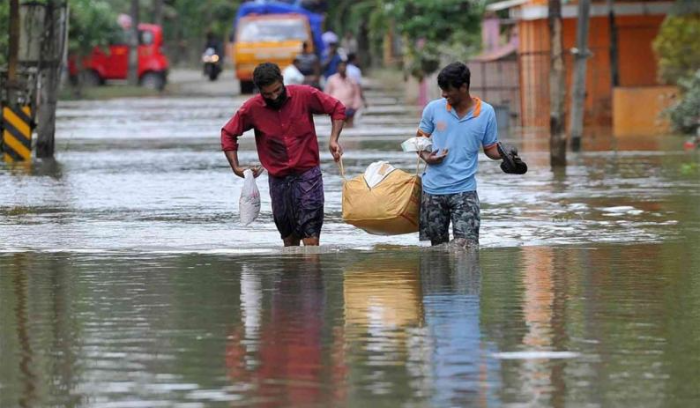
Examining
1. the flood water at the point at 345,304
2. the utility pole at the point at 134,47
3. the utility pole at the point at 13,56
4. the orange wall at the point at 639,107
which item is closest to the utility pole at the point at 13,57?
the utility pole at the point at 13,56

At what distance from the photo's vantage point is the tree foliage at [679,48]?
98.4ft

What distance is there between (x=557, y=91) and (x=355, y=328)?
43.4 feet

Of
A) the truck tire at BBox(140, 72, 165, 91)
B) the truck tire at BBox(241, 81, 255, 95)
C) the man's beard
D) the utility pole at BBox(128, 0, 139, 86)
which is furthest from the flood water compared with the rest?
the utility pole at BBox(128, 0, 139, 86)

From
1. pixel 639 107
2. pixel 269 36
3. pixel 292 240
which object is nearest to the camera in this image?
pixel 292 240

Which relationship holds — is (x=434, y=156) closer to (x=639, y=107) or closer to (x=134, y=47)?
(x=639, y=107)

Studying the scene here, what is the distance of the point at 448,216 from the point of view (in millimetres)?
12359

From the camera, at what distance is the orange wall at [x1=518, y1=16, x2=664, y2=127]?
33.2m

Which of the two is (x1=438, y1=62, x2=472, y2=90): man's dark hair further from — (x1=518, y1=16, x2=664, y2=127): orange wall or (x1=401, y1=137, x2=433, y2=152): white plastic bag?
(x1=518, y1=16, x2=664, y2=127): orange wall

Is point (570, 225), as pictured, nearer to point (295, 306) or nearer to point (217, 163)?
point (295, 306)

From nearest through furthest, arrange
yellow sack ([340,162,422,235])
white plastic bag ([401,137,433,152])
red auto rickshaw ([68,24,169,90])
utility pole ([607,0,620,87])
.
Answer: white plastic bag ([401,137,433,152])
yellow sack ([340,162,422,235])
utility pole ([607,0,620,87])
red auto rickshaw ([68,24,169,90])

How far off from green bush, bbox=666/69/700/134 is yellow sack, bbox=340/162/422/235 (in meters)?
15.4

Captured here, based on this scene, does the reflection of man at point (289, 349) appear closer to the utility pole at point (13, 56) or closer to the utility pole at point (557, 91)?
the utility pole at point (557, 91)

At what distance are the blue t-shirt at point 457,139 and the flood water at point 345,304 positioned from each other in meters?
0.54

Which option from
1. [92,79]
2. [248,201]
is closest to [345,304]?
[248,201]
